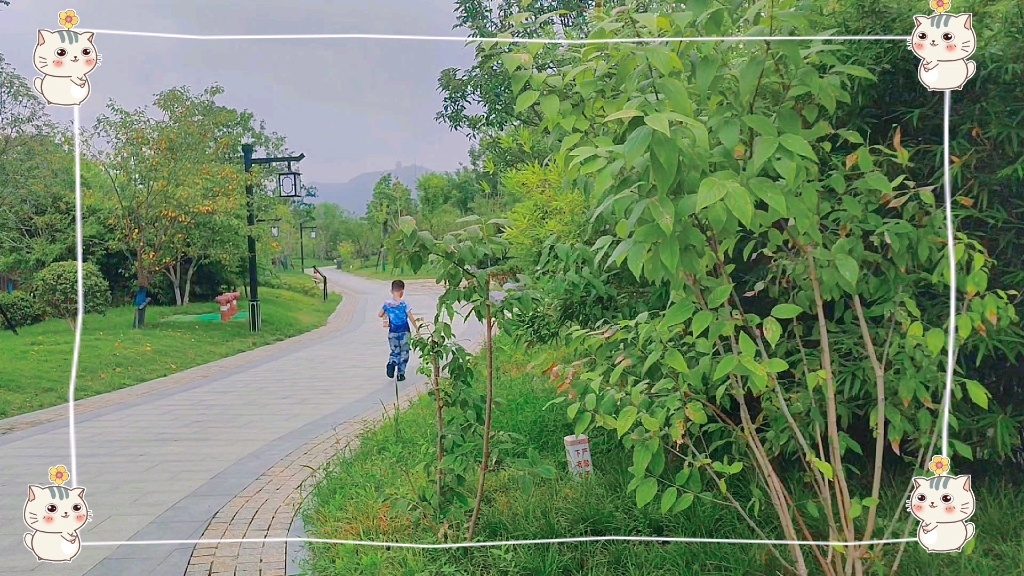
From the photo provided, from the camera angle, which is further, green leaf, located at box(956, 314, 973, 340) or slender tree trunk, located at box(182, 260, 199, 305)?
slender tree trunk, located at box(182, 260, 199, 305)

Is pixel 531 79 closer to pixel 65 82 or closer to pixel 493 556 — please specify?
pixel 65 82

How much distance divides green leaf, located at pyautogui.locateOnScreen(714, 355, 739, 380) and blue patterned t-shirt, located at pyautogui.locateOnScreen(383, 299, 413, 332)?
1.18 meters

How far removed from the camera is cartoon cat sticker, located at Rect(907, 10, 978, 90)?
1.80 m

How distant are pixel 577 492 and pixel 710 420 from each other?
0.64 m

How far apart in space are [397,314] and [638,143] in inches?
57.6

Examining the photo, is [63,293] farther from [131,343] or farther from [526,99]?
[526,99]

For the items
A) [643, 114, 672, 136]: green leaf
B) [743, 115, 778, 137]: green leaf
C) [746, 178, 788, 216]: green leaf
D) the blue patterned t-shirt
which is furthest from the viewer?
the blue patterned t-shirt

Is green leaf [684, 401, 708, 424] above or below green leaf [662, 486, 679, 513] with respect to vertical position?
above

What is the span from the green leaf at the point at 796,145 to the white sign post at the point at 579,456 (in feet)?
5.13

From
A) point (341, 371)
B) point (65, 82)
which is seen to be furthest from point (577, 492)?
point (65, 82)

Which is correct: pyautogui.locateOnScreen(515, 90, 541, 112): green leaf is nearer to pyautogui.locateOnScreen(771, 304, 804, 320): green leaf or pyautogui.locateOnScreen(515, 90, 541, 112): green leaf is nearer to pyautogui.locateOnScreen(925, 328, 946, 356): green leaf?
pyautogui.locateOnScreen(771, 304, 804, 320): green leaf

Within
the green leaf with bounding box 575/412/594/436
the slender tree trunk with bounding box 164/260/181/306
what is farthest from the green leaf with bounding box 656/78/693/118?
the slender tree trunk with bounding box 164/260/181/306

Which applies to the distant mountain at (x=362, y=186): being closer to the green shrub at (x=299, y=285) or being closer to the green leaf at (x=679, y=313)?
the green shrub at (x=299, y=285)

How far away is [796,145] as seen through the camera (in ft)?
4.99
